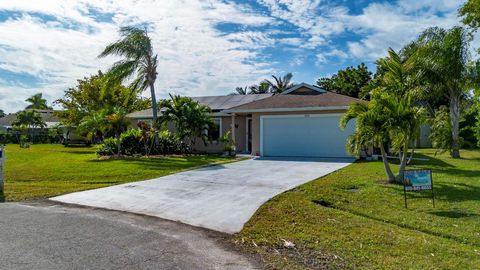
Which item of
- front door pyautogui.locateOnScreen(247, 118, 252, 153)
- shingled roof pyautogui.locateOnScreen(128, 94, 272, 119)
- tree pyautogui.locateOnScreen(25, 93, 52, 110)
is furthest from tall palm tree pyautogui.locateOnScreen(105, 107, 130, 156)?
tree pyautogui.locateOnScreen(25, 93, 52, 110)

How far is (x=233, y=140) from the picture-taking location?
21047 millimetres

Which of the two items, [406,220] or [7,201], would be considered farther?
[7,201]

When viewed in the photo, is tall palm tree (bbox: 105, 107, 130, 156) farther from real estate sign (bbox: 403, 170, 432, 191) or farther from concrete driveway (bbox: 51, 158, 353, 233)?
real estate sign (bbox: 403, 170, 432, 191)

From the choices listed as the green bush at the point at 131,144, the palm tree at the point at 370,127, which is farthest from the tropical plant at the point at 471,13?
the green bush at the point at 131,144

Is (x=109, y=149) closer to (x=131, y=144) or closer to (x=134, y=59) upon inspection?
(x=131, y=144)

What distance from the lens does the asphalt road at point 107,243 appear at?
4605mm

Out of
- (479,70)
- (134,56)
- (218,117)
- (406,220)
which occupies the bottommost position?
(406,220)

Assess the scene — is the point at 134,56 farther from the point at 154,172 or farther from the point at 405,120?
the point at 405,120

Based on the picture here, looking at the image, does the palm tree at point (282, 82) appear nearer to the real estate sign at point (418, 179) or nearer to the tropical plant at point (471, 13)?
the tropical plant at point (471, 13)

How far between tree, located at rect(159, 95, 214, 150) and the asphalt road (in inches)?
532

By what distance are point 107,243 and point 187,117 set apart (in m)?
15.5

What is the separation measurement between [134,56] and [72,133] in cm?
2129

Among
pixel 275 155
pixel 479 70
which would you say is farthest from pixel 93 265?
pixel 479 70

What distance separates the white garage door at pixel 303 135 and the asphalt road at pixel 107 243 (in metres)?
13.1
